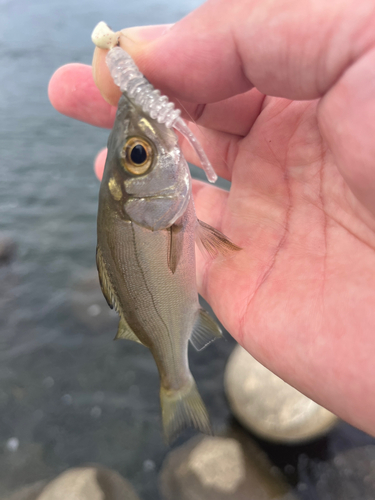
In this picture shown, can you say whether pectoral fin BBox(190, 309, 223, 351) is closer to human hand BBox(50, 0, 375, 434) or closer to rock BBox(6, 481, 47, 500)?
human hand BBox(50, 0, 375, 434)

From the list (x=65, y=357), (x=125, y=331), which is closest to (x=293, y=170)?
(x=125, y=331)

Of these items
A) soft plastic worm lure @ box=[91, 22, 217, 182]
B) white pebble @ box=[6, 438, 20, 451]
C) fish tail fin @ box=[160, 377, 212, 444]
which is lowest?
white pebble @ box=[6, 438, 20, 451]

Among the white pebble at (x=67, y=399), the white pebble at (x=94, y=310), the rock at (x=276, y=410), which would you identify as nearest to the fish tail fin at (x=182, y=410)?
the rock at (x=276, y=410)

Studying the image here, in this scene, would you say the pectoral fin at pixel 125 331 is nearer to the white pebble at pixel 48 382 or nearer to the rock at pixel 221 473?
the rock at pixel 221 473

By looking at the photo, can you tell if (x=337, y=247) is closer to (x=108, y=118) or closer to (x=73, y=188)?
(x=108, y=118)

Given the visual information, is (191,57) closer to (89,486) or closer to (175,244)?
(175,244)

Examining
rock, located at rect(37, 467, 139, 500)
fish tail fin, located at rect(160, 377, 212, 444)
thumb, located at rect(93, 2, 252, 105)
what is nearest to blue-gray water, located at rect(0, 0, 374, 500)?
rock, located at rect(37, 467, 139, 500)

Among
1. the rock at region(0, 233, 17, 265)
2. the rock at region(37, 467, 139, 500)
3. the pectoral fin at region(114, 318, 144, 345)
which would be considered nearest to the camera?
the pectoral fin at region(114, 318, 144, 345)
